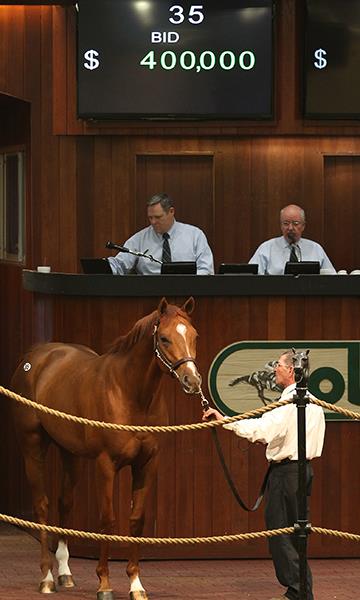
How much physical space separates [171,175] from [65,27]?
154 cm

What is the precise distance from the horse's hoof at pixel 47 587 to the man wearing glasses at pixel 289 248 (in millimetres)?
2857

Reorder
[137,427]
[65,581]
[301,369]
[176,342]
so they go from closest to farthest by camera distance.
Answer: [301,369] < [137,427] < [176,342] < [65,581]

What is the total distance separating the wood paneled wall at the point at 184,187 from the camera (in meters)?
10.2

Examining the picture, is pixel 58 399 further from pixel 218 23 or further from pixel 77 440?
pixel 218 23

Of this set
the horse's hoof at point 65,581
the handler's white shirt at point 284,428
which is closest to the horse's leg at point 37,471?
the horse's hoof at point 65,581

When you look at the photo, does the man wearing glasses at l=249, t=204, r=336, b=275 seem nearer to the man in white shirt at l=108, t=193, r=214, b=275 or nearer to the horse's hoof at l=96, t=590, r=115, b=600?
the man in white shirt at l=108, t=193, r=214, b=275

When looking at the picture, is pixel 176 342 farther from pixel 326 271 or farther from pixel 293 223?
pixel 293 223

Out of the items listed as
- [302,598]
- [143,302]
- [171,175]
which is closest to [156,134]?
[171,175]

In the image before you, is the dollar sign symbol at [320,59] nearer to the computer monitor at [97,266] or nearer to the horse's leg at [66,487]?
the computer monitor at [97,266]

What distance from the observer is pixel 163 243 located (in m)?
11.1

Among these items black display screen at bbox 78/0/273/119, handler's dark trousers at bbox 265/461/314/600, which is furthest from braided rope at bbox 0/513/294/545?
black display screen at bbox 78/0/273/119

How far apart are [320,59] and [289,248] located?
4.21 ft

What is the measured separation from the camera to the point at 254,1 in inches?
432

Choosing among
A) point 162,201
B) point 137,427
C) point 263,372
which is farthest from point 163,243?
point 137,427
